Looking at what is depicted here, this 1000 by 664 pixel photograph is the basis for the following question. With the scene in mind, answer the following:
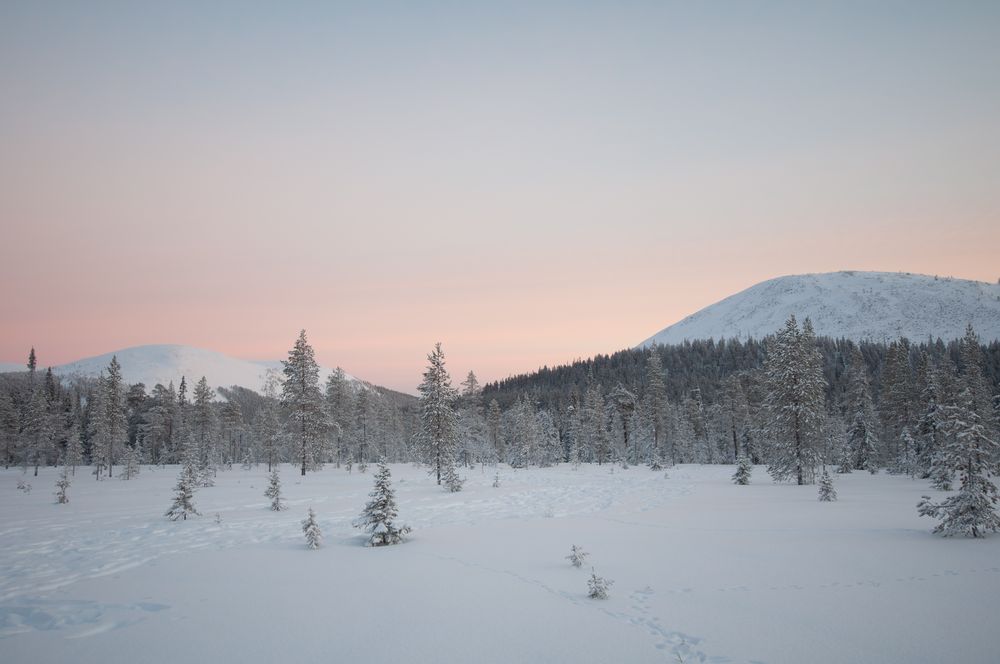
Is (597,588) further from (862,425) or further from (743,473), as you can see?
(862,425)

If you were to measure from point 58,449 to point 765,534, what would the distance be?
9514 centimetres

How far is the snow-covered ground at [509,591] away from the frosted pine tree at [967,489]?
1.80 ft

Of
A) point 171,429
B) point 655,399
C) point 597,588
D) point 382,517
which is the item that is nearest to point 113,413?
point 171,429

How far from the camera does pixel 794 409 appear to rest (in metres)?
33.7

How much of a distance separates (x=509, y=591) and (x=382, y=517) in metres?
6.88

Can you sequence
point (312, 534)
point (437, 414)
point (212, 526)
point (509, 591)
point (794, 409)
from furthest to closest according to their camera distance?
point (437, 414) < point (794, 409) < point (212, 526) < point (312, 534) < point (509, 591)

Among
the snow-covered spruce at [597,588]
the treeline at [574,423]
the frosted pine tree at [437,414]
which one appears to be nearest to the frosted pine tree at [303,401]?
the treeline at [574,423]

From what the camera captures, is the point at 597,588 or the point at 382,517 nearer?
the point at 597,588

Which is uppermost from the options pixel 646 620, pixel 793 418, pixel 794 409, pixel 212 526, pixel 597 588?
pixel 794 409

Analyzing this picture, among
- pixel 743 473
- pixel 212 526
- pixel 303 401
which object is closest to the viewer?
pixel 212 526

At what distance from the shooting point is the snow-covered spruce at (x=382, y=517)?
15125 millimetres

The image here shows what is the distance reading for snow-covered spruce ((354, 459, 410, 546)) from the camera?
1512 centimetres

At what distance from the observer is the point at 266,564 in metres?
12.8

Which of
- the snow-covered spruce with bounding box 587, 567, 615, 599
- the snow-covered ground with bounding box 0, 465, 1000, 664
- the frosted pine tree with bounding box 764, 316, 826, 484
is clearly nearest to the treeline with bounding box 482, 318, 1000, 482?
the frosted pine tree with bounding box 764, 316, 826, 484
